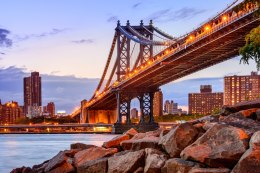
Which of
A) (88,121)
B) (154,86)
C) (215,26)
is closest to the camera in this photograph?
(215,26)

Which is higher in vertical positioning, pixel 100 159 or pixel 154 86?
pixel 154 86

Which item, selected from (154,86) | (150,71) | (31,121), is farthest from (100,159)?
(31,121)

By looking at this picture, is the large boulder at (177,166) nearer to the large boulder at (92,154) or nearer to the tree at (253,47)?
the large boulder at (92,154)

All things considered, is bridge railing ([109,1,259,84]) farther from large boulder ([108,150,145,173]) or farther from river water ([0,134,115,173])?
large boulder ([108,150,145,173])

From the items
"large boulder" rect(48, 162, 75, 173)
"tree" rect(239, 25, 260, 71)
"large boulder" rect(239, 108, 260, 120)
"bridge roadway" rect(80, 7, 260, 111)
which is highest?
"bridge roadway" rect(80, 7, 260, 111)

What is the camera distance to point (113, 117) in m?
107

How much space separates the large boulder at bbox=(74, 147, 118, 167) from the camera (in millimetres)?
15797

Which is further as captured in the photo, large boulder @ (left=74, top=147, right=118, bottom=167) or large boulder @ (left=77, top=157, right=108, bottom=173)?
large boulder @ (left=74, top=147, right=118, bottom=167)

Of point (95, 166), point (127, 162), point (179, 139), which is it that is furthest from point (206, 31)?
point (179, 139)

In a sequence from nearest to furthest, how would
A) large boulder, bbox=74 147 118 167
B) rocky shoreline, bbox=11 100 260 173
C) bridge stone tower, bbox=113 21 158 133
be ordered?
1. rocky shoreline, bbox=11 100 260 173
2. large boulder, bbox=74 147 118 167
3. bridge stone tower, bbox=113 21 158 133

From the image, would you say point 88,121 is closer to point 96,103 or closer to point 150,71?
point 96,103

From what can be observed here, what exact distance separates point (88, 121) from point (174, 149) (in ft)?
301

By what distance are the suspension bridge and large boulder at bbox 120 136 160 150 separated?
455 cm

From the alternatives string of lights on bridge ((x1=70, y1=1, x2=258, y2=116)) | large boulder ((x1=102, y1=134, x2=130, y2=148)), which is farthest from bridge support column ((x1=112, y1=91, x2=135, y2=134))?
large boulder ((x1=102, y1=134, x2=130, y2=148))
